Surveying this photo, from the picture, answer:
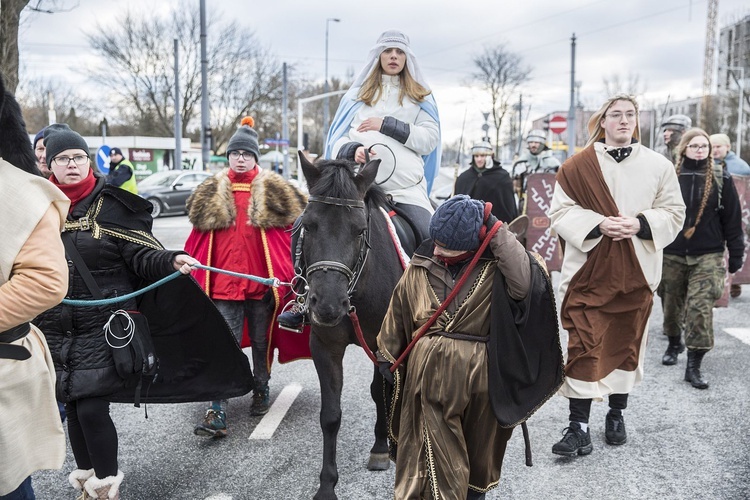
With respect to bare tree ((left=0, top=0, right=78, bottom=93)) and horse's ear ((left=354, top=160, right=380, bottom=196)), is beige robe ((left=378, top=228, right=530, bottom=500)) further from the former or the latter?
bare tree ((left=0, top=0, right=78, bottom=93))

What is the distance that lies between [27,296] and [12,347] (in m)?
0.25

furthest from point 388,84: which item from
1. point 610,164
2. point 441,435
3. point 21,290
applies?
point 21,290

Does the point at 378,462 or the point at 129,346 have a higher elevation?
the point at 129,346

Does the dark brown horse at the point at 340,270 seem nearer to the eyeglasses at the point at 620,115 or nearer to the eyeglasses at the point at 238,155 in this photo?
the eyeglasses at the point at 238,155

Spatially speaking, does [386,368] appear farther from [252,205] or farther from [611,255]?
[252,205]

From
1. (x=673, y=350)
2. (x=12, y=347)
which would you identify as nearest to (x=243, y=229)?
(x=12, y=347)

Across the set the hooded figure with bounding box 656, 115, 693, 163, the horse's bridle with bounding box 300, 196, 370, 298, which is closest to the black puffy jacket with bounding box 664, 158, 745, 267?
the hooded figure with bounding box 656, 115, 693, 163

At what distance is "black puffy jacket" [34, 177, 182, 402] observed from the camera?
11.0ft

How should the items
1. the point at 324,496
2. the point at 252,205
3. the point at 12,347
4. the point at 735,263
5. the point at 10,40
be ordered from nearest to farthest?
the point at 12,347 → the point at 324,496 → the point at 252,205 → the point at 735,263 → the point at 10,40

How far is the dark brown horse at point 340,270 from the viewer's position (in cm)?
325

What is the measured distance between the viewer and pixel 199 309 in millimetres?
4066

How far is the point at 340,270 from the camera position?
10.8ft

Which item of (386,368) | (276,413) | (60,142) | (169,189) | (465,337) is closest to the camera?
(465,337)

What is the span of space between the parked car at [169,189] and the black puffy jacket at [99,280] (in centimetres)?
→ 2041
